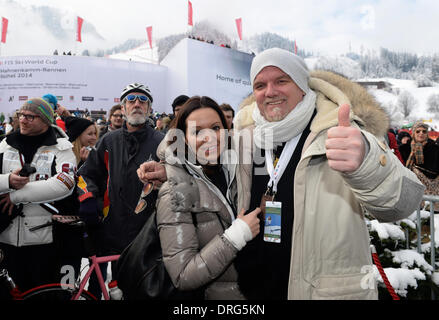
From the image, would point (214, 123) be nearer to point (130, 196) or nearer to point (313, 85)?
point (313, 85)

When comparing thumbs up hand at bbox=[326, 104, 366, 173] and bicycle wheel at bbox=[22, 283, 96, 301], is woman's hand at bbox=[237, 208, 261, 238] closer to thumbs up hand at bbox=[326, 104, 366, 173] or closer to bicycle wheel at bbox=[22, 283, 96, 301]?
thumbs up hand at bbox=[326, 104, 366, 173]

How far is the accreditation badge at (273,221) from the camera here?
1.42 meters

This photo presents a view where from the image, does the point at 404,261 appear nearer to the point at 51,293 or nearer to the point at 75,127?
the point at 51,293

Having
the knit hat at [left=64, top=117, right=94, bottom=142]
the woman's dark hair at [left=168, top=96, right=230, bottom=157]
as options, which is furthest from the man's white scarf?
the knit hat at [left=64, top=117, right=94, bottom=142]

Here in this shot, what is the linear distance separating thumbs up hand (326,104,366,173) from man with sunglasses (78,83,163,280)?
1710 millimetres

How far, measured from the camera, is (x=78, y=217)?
2.50m

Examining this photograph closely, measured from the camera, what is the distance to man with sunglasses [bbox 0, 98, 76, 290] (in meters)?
2.31

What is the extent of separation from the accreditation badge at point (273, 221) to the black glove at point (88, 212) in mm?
1642

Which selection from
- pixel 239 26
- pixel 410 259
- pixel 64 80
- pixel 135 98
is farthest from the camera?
pixel 239 26

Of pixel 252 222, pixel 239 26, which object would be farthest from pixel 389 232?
pixel 239 26

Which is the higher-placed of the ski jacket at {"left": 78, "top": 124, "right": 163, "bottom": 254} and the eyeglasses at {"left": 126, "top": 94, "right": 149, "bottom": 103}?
the eyeglasses at {"left": 126, "top": 94, "right": 149, "bottom": 103}

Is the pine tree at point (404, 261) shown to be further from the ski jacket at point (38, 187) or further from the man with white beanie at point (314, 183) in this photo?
the ski jacket at point (38, 187)

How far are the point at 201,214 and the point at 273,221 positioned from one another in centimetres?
36

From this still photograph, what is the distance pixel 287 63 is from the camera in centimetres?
153
